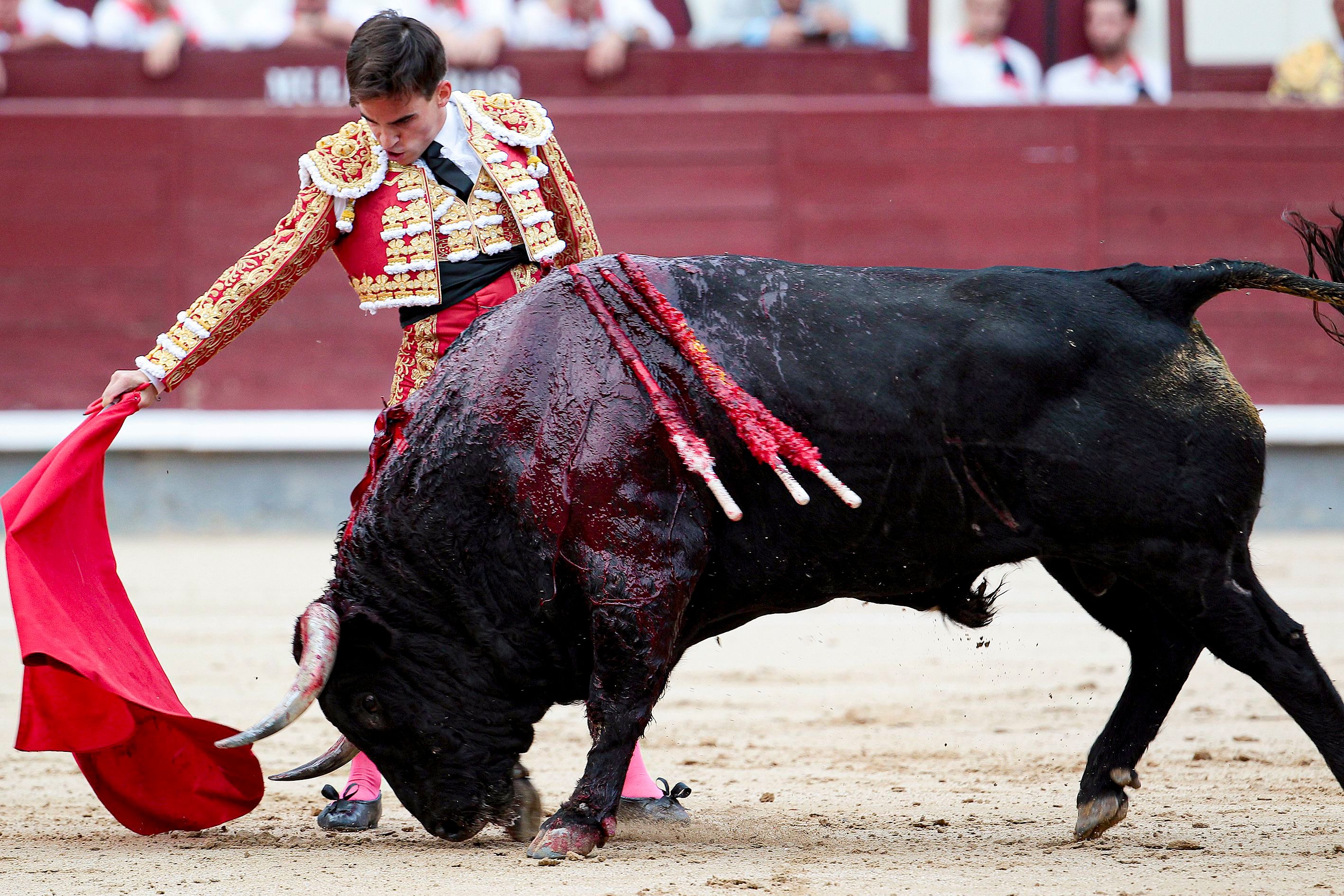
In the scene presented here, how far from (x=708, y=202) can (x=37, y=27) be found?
11.0 ft

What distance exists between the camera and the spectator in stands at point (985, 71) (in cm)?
778

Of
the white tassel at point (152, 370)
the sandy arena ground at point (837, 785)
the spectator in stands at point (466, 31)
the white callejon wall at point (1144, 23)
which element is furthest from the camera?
the white callejon wall at point (1144, 23)

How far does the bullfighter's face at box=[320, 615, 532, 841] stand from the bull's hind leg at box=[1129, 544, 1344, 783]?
1132 mm

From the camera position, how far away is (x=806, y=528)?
8.82 feet

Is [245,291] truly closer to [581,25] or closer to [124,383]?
[124,383]

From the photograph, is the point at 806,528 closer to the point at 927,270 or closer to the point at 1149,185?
the point at 927,270

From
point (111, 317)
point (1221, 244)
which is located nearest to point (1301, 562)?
point (1221, 244)

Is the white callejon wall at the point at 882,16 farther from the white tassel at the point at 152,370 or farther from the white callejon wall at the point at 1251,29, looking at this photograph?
the white tassel at the point at 152,370

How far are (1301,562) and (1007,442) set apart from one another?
4437 mm

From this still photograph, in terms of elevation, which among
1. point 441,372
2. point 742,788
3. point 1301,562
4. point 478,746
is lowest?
point 1301,562

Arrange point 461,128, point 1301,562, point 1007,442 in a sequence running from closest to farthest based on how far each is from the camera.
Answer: point 1007,442 < point 461,128 < point 1301,562

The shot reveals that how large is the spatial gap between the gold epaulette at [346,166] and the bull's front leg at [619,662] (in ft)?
2.85

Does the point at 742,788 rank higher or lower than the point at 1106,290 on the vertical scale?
lower

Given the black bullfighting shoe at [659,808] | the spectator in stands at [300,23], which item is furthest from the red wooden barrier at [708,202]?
the black bullfighting shoe at [659,808]
